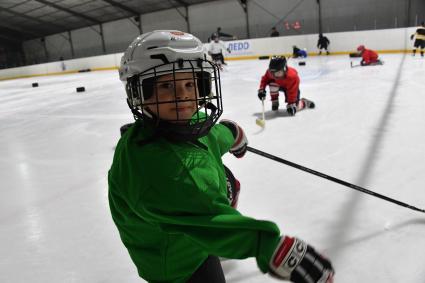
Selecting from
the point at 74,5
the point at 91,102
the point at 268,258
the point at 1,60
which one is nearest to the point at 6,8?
the point at 74,5

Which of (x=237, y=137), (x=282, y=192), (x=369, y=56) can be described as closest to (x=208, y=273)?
(x=237, y=137)

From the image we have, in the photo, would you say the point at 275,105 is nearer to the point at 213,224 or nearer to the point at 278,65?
the point at 278,65

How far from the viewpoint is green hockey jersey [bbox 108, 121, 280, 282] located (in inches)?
31.7

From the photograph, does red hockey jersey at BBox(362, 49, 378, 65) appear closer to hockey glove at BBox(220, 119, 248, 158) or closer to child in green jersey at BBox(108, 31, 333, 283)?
hockey glove at BBox(220, 119, 248, 158)

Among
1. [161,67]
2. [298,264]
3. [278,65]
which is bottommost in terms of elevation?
[298,264]

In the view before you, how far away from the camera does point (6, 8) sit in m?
19.0

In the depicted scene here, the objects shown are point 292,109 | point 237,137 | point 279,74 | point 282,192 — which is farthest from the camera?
point 279,74

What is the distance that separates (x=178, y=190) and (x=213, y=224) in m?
0.11

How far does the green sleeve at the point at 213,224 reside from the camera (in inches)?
31.4

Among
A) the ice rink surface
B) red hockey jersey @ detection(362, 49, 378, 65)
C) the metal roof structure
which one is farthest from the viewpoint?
the metal roof structure

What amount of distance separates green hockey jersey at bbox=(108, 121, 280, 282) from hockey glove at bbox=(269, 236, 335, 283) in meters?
0.02

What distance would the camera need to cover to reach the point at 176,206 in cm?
81

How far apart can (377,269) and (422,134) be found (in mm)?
2007

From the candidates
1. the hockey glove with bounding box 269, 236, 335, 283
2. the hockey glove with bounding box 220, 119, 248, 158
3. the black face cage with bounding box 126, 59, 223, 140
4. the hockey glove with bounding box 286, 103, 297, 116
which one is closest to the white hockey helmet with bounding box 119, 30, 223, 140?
the black face cage with bounding box 126, 59, 223, 140
